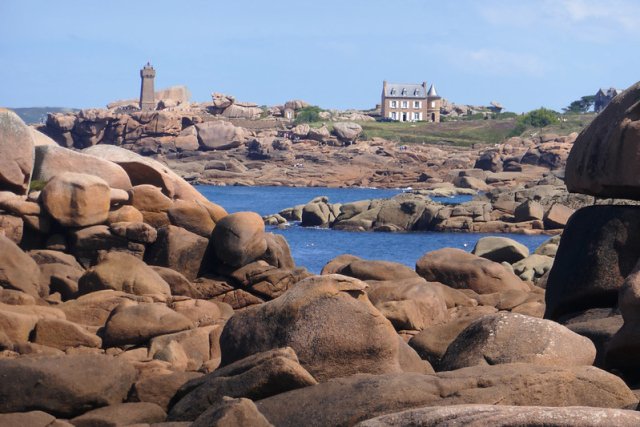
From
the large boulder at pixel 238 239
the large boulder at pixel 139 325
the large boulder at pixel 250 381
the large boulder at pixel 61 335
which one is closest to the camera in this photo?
the large boulder at pixel 250 381

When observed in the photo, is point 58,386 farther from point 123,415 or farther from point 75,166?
point 75,166

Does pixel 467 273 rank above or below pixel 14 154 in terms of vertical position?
below

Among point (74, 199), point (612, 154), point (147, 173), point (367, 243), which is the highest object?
point (612, 154)

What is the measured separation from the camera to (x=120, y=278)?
18688mm

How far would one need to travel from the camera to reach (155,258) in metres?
22.7

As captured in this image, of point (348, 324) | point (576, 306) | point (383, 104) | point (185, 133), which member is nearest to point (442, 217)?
point (576, 306)

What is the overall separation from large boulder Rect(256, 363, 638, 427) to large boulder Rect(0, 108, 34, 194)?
15869 millimetres

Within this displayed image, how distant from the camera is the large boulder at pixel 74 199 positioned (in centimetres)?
2250

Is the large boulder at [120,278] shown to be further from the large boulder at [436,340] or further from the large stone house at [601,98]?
the large stone house at [601,98]

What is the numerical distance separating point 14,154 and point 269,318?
47.0ft

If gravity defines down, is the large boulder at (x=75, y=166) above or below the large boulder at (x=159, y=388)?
above

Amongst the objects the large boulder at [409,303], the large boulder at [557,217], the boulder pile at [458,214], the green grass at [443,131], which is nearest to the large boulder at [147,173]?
the large boulder at [409,303]

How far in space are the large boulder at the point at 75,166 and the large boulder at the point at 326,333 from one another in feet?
49.4

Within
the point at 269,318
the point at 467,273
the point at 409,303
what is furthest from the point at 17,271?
the point at 467,273
